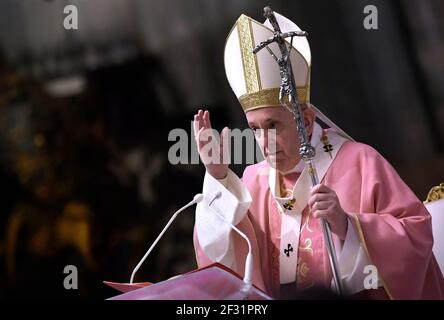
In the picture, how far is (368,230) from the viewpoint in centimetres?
250

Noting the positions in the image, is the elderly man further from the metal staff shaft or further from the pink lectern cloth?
the pink lectern cloth

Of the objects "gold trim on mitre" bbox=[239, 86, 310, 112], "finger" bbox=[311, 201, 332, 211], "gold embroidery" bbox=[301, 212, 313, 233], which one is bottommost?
"gold embroidery" bbox=[301, 212, 313, 233]

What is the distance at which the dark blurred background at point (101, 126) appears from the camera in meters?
5.55

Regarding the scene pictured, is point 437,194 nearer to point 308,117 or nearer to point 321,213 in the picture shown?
point 308,117

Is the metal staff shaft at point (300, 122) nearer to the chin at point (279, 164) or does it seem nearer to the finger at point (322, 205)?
the finger at point (322, 205)

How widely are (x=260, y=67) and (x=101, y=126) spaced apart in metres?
3.12

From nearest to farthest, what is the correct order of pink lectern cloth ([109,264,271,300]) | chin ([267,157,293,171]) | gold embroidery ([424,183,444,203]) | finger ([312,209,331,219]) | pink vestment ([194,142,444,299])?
pink lectern cloth ([109,264,271,300]) < finger ([312,209,331,219]) < pink vestment ([194,142,444,299]) < chin ([267,157,293,171]) < gold embroidery ([424,183,444,203])

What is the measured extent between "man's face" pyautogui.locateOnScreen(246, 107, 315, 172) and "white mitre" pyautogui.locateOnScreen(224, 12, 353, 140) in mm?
39

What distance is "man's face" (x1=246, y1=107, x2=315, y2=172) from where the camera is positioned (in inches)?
111

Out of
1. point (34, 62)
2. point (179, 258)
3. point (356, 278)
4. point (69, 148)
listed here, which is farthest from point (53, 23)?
point (356, 278)

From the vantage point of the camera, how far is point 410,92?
15.8 feet

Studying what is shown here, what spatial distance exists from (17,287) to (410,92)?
3176 mm

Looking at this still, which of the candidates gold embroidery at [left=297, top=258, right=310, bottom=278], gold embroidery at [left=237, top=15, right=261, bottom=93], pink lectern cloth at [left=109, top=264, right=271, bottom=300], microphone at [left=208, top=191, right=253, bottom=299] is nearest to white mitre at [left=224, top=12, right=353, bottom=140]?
gold embroidery at [left=237, top=15, right=261, bottom=93]

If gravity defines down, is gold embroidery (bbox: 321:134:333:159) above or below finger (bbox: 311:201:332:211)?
above
